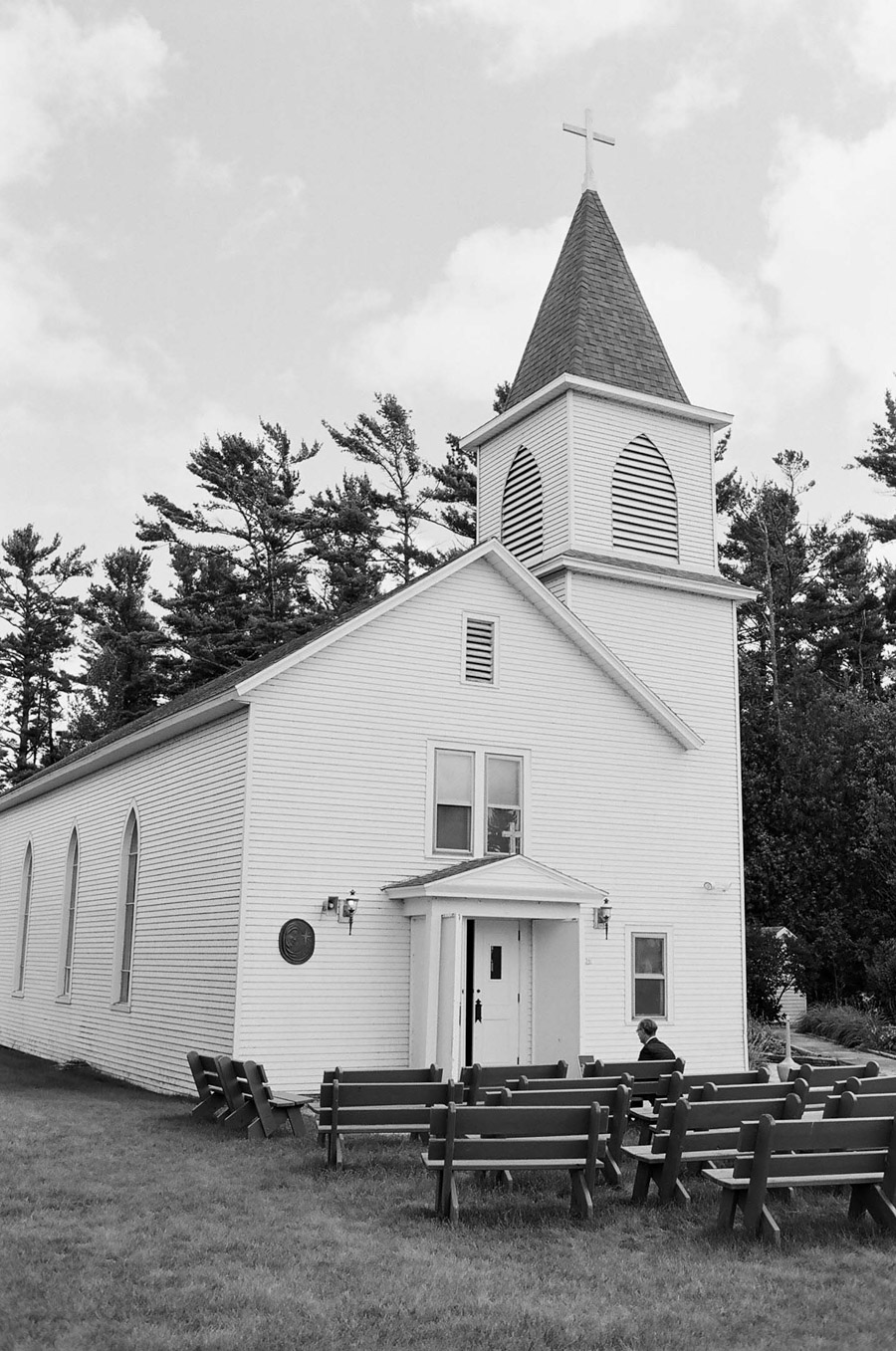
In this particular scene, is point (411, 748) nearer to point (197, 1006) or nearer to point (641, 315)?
point (197, 1006)

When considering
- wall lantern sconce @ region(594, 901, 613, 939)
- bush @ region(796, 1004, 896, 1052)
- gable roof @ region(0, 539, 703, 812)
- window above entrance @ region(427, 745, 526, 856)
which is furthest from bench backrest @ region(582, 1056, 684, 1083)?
bush @ region(796, 1004, 896, 1052)

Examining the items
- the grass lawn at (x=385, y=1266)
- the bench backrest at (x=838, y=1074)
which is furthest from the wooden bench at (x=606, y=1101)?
the bench backrest at (x=838, y=1074)

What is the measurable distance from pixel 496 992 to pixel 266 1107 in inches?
242

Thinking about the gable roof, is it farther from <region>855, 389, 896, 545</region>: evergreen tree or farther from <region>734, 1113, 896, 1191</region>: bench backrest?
<region>855, 389, 896, 545</region>: evergreen tree

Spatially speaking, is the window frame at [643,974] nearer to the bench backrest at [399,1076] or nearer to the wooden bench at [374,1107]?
the bench backrest at [399,1076]

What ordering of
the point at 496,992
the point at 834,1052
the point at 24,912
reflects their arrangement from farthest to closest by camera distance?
the point at 24,912 < the point at 834,1052 < the point at 496,992

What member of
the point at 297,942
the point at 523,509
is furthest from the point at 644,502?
the point at 297,942

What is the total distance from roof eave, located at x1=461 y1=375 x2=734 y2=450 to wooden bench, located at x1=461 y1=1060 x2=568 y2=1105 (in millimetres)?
13305

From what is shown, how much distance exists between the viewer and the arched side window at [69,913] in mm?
24734

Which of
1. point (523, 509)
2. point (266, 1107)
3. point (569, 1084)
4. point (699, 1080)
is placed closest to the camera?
point (569, 1084)

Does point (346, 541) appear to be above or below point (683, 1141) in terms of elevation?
above

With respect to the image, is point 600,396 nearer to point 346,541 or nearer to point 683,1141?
point 683,1141

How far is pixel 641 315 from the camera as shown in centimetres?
2603

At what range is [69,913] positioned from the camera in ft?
82.3
